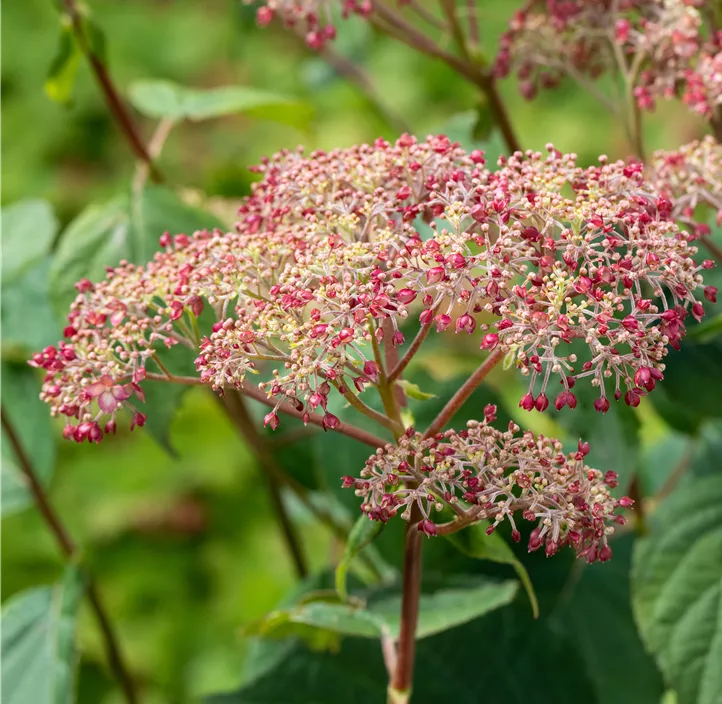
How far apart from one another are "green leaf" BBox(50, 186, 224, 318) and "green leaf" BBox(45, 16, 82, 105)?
0.14 m

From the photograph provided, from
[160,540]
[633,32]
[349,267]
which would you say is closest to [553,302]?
[349,267]

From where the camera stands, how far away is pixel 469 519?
53cm

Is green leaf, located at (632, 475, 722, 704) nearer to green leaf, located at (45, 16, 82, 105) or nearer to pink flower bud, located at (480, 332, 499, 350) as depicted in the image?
pink flower bud, located at (480, 332, 499, 350)

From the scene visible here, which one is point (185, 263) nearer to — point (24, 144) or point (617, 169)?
point (617, 169)

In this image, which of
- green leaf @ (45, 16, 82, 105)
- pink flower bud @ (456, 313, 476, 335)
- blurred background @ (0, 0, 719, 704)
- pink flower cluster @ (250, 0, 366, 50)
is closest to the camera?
pink flower bud @ (456, 313, 476, 335)

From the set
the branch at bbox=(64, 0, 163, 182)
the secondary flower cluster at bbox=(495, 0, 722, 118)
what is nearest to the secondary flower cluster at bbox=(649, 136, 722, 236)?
the secondary flower cluster at bbox=(495, 0, 722, 118)

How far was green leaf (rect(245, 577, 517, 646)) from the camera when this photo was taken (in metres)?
0.69

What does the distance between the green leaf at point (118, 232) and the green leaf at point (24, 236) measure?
0.02 meters

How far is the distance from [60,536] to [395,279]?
603mm

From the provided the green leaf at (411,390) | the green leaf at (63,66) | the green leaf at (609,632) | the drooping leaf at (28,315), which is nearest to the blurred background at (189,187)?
the drooping leaf at (28,315)

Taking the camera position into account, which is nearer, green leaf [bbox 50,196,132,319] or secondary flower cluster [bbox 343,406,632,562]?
secondary flower cluster [bbox 343,406,632,562]

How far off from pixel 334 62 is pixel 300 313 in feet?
3.17

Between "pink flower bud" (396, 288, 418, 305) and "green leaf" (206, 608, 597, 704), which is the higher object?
"pink flower bud" (396, 288, 418, 305)

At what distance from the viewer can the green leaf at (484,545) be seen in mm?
568
